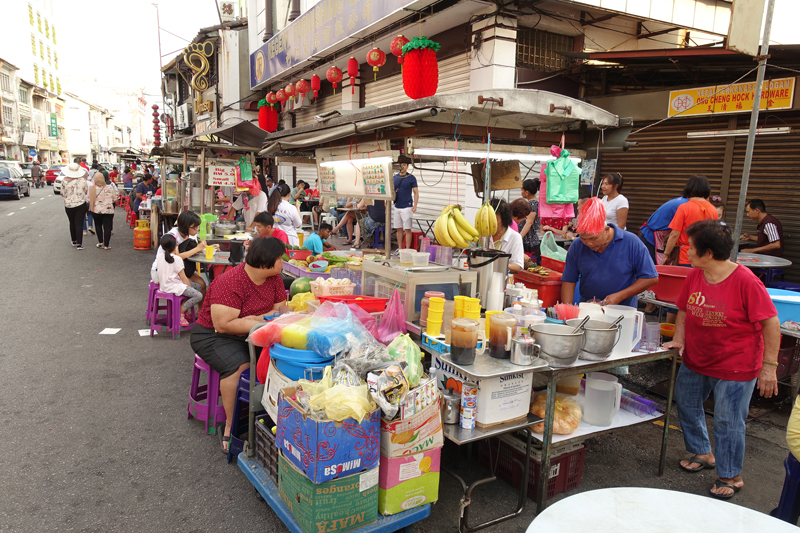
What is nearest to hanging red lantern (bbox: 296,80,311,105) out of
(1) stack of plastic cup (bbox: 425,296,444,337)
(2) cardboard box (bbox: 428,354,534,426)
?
(1) stack of plastic cup (bbox: 425,296,444,337)

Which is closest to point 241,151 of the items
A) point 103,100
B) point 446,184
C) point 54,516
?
point 446,184

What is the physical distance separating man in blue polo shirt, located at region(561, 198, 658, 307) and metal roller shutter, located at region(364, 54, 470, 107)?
430cm

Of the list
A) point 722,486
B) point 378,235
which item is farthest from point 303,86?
point 722,486

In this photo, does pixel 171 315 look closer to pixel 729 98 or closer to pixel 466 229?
pixel 466 229

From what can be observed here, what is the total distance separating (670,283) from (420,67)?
5.49 m

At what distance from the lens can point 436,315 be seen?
3346 millimetres

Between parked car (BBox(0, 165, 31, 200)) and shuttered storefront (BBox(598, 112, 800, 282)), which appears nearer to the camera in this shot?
shuttered storefront (BBox(598, 112, 800, 282))

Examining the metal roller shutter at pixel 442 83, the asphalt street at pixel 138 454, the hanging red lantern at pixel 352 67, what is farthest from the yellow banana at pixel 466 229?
the hanging red lantern at pixel 352 67

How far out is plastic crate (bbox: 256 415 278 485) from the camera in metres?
3.02

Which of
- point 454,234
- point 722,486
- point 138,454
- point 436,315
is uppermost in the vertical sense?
point 454,234

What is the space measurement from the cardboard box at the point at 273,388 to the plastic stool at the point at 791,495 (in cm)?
285

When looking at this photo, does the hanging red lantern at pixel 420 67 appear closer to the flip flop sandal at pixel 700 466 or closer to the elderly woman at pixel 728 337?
the elderly woman at pixel 728 337

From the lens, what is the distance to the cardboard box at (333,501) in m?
2.48

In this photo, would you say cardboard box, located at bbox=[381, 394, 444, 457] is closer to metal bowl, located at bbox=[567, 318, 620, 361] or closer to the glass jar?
the glass jar
